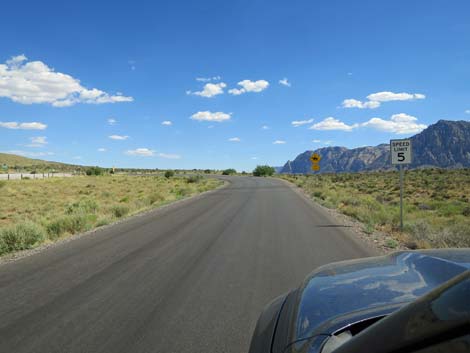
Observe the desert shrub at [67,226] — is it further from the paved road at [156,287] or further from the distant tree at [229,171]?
the distant tree at [229,171]

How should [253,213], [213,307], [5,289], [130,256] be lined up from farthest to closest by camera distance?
[253,213]
[130,256]
[5,289]
[213,307]

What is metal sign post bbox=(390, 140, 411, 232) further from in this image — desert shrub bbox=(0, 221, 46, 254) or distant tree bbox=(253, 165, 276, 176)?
distant tree bbox=(253, 165, 276, 176)

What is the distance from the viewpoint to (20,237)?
36.2 feet

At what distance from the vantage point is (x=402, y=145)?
12.0 meters

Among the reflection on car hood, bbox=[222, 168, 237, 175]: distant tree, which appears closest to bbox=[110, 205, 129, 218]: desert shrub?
the reflection on car hood

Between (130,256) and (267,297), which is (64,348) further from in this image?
(130,256)

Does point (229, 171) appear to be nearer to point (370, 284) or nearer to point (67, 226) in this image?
point (67, 226)

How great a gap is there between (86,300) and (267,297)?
9.03 feet

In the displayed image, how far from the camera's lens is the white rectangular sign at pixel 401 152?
11992 millimetres

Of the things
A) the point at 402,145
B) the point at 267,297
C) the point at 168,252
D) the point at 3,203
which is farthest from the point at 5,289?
the point at 3,203

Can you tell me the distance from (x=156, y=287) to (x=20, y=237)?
7.00 metres

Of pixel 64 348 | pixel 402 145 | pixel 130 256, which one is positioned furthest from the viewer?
pixel 402 145

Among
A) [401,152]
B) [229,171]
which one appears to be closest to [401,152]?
[401,152]

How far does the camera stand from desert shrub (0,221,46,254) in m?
10.7
